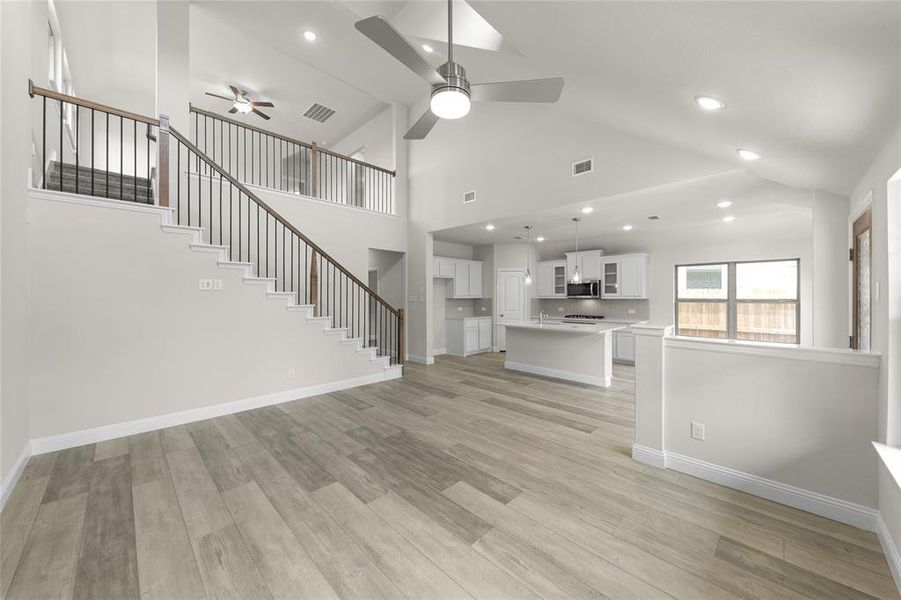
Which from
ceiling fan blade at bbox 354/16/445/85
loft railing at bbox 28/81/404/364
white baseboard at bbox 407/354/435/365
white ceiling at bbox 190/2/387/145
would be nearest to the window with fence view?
white baseboard at bbox 407/354/435/365

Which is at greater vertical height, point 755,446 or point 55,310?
point 55,310

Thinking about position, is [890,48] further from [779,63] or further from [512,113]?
[512,113]

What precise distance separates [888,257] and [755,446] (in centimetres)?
138

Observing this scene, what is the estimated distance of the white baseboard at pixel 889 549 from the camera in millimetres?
1629

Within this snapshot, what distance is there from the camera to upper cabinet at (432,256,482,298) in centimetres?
781

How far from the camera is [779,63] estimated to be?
58.0 inches

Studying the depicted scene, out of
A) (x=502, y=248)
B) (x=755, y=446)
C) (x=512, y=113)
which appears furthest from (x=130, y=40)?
(x=755, y=446)

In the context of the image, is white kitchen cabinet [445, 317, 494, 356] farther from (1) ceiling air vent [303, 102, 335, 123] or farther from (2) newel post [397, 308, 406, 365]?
(1) ceiling air vent [303, 102, 335, 123]

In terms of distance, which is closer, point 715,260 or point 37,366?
point 37,366

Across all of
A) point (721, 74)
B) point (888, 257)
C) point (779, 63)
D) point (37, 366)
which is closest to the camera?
point (779, 63)

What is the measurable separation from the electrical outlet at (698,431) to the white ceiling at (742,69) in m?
2.06

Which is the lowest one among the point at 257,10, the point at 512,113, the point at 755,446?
the point at 755,446

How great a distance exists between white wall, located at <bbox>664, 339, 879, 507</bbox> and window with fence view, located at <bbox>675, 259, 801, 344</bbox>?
14.9 feet

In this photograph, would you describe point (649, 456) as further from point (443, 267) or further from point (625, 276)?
point (443, 267)
